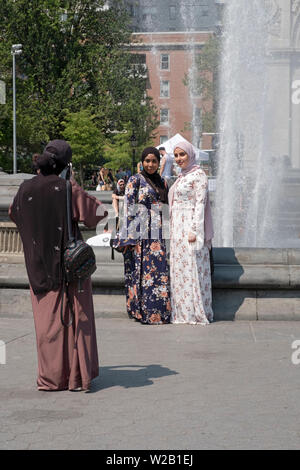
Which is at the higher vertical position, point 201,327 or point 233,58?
point 233,58

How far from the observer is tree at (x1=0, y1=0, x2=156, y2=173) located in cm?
4862

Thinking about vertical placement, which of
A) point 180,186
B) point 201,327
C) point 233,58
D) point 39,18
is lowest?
point 201,327

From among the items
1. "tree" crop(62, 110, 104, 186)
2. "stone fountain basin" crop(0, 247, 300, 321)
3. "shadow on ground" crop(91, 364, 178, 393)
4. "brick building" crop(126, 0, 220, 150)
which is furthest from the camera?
"brick building" crop(126, 0, 220, 150)

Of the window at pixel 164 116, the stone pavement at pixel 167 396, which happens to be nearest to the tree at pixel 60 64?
the window at pixel 164 116

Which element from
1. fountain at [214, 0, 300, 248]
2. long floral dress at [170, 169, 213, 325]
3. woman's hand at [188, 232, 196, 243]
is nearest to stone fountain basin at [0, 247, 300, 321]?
long floral dress at [170, 169, 213, 325]

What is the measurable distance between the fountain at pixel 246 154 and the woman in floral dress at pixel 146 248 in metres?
5.34

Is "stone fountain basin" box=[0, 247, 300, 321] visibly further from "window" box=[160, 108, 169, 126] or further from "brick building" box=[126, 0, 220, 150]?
"window" box=[160, 108, 169, 126]

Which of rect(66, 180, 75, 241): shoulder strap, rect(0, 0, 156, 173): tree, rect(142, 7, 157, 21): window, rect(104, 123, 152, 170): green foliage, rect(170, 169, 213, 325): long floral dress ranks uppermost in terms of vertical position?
rect(142, 7, 157, 21): window

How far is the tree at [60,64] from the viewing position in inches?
1914

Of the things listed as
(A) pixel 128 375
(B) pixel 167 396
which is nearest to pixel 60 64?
(A) pixel 128 375

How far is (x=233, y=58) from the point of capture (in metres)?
26.9
